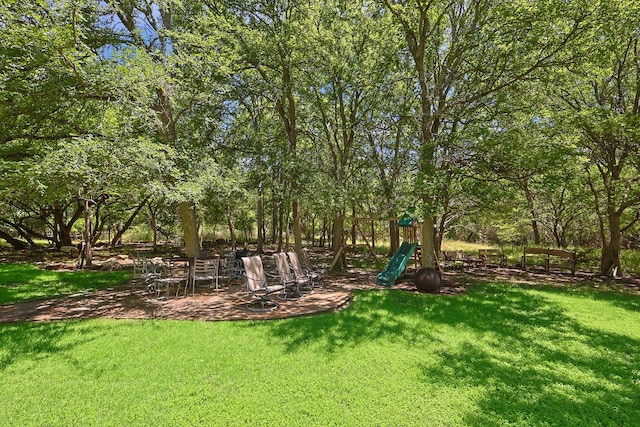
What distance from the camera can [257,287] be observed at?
26.1ft

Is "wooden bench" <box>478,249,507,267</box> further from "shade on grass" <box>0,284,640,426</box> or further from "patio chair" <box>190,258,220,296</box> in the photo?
"patio chair" <box>190,258,220,296</box>

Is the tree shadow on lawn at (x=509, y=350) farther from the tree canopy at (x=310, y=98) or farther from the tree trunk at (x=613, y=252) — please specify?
the tree trunk at (x=613, y=252)

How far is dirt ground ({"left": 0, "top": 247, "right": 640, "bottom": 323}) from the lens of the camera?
24.0 feet

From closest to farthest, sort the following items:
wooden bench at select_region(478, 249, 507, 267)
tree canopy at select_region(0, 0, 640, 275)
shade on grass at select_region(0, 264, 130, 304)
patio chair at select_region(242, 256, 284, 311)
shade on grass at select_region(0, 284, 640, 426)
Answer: shade on grass at select_region(0, 284, 640, 426) → tree canopy at select_region(0, 0, 640, 275) → patio chair at select_region(242, 256, 284, 311) → shade on grass at select_region(0, 264, 130, 304) → wooden bench at select_region(478, 249, 507, 267)

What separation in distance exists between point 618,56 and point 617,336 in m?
10.9

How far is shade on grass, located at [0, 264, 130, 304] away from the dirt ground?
86 centimetres

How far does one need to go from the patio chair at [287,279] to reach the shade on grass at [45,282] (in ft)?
20.9

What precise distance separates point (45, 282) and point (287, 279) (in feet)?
29.7

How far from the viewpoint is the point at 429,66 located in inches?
532

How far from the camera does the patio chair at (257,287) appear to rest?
7809mm

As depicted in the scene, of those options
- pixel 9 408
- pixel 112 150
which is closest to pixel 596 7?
pixel 112 150

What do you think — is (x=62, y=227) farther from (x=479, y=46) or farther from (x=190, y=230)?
(x=479, y=46)

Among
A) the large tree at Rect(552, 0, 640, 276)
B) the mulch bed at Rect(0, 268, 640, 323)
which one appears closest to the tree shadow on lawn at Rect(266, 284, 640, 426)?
the mulch bed at Rect(0, 268, 640, 323)

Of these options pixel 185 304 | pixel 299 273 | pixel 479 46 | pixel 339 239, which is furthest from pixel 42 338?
pixel 479 46
